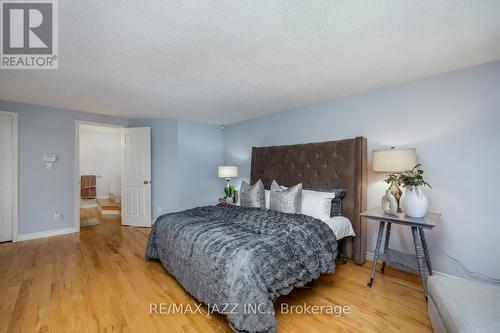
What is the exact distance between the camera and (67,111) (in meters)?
4.04

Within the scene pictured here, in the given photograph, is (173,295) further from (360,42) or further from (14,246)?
(14,246)

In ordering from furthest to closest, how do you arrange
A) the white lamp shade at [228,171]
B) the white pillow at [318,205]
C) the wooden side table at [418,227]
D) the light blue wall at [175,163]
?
the light blue wall at [175,163] → the white lamp shade at [228,171] → the white pillow at [318,205] → the wooden side table at [418,227]

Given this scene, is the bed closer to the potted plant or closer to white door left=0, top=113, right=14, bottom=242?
the potted plant

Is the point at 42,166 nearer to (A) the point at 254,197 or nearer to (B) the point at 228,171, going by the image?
(B) the point at 228,171

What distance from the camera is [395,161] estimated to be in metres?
2.36

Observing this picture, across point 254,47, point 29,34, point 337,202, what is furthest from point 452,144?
point 29,34

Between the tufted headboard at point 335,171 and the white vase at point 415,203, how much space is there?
63cm

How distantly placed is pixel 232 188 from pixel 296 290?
2699mm

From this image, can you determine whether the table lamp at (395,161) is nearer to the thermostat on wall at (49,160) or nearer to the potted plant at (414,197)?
the potted plant at (414,197)

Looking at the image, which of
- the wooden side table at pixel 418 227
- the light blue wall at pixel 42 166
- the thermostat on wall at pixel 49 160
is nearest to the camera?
the wooden side table at pixel 418 227

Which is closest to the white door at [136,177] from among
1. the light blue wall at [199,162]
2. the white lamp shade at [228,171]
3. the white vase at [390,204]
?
the light blue wall at [199,162]

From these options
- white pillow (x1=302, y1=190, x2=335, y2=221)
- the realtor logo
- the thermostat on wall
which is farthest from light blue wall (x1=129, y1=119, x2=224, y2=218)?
white pillow (x1=302, y1=190, x2=335, y2=221)

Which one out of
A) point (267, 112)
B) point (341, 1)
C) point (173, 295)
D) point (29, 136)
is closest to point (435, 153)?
point (341, 1)

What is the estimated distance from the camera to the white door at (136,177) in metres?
4.64
